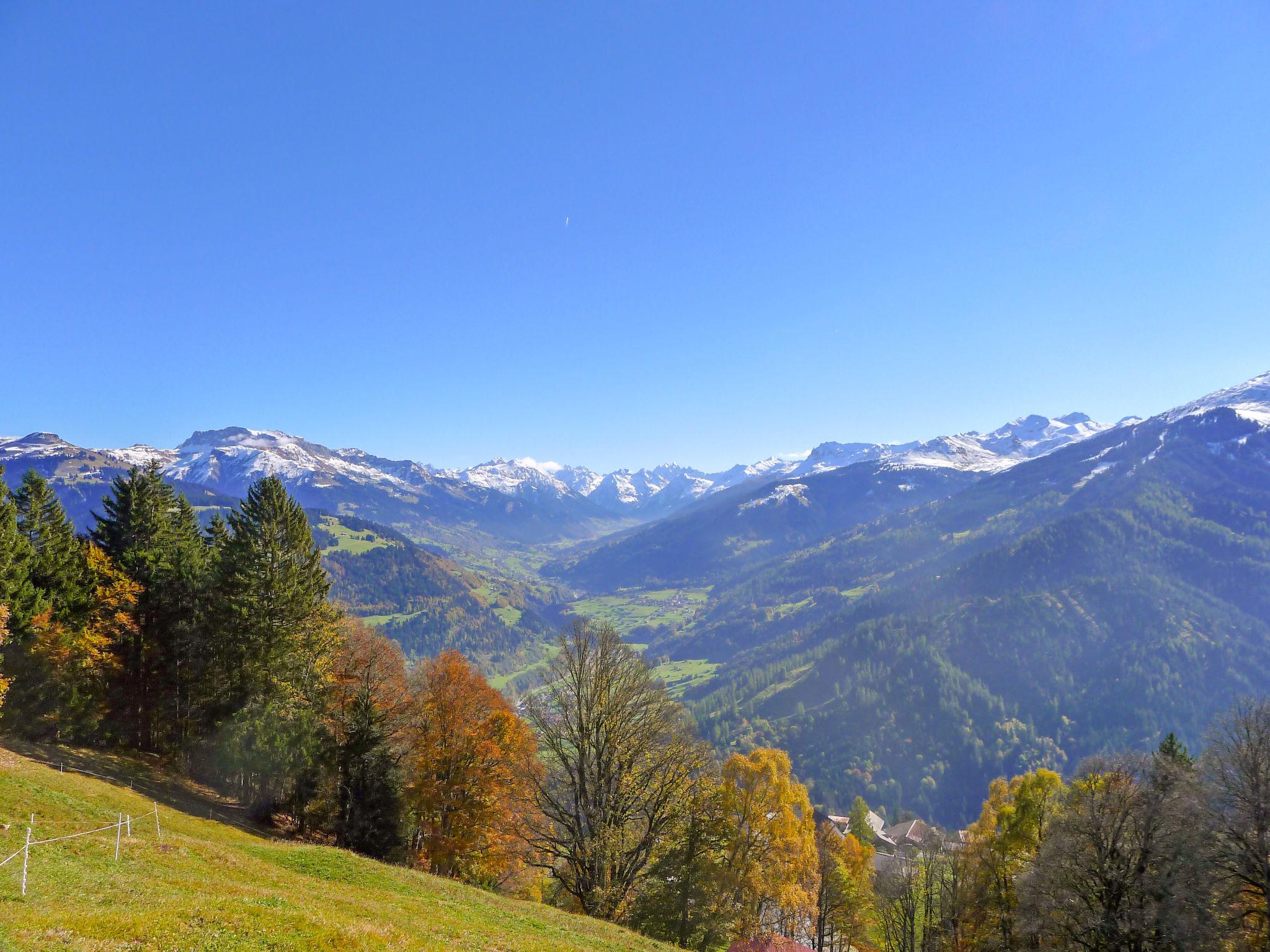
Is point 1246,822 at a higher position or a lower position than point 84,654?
lower

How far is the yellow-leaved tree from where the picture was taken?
30.9 m

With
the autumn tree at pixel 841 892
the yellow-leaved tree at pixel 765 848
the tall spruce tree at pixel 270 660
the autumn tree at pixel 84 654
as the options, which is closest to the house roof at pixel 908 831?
the autumn tree at pixel 841 892

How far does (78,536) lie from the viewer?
158 feet

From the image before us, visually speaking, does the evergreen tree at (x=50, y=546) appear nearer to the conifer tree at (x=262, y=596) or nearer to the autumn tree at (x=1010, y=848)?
the conifer tree at (x=262, y=596)

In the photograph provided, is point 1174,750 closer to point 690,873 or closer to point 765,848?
point 765,848

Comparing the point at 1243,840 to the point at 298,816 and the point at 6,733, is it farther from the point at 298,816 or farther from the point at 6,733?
the point at 6,733

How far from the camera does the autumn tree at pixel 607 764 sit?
105 feet

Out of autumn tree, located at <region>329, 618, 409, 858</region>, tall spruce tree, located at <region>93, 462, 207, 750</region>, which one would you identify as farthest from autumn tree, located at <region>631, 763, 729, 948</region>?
tall spruce tree, located at <region>93, 462, 207, 750</region>

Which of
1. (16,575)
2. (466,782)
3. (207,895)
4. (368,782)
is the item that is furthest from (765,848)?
(16,575)

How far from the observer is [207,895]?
17109 millimetres

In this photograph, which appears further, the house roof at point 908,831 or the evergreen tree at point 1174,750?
the house roof at point 908,831

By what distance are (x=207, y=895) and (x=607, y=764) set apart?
1993cm

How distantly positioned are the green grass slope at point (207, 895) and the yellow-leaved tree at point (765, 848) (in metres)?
7.60

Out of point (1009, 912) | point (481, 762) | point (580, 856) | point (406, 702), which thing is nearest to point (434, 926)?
point (580, 856)
